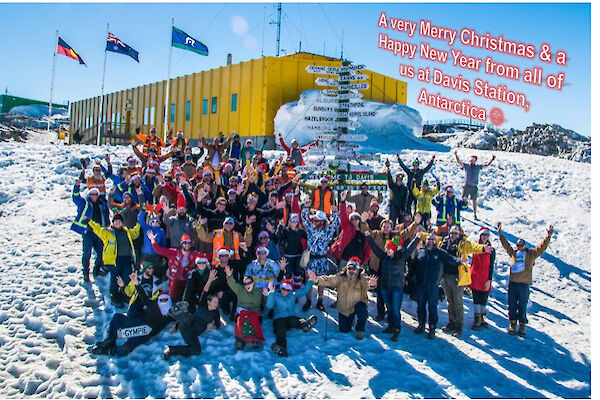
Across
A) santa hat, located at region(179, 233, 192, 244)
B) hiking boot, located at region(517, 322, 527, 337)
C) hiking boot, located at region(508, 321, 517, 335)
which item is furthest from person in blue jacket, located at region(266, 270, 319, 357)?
hiking boot, located at region(517, 322, 527, 337)

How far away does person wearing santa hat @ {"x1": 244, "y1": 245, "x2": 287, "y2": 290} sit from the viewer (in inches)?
286

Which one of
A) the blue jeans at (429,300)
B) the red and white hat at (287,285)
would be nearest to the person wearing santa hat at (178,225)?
the red and white hat at (287,285)

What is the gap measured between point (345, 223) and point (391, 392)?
312cm

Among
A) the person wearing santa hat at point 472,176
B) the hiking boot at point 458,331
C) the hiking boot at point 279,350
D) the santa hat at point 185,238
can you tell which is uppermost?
the person wearing santa hat at point 472,176

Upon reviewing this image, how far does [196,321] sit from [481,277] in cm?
463

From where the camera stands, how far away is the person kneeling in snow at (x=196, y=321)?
6520mm

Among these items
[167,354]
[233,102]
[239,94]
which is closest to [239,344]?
[167,354]

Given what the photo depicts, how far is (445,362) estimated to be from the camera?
21.3ft

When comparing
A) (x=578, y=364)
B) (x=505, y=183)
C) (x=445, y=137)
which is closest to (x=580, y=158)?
(x=445, y=137)

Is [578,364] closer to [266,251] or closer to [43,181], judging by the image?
[266,251]

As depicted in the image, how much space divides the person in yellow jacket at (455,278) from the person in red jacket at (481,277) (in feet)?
0.47

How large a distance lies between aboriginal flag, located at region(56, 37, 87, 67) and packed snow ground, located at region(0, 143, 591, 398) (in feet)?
48.0

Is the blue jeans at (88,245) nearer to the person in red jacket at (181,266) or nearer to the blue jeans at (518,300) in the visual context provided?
the person in red jacket at (181,266)

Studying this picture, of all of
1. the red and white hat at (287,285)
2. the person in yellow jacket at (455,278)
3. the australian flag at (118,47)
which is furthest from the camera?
the australian flag at (118,47)
